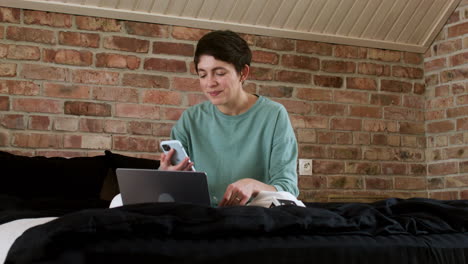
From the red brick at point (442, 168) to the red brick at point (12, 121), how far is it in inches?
107

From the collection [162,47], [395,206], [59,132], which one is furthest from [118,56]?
[395,206]

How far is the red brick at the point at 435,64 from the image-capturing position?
3809mm

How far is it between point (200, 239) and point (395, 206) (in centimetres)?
69

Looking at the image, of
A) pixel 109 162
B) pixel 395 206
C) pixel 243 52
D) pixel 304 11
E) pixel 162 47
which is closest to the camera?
pixel 395 206

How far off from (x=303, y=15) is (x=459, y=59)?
3.57 ft

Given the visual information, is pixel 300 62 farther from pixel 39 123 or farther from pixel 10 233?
pixel 10 233

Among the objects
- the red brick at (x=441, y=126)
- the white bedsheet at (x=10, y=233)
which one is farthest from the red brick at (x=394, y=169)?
the white bedsheet at (x=10, y=233)

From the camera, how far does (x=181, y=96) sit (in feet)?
11.0

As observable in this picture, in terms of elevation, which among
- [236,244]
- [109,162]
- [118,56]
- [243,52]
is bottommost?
[236,244]

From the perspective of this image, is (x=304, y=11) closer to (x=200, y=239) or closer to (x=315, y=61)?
(x=315, y=61)

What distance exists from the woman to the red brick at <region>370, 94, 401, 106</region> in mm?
1773

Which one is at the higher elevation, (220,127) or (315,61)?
(315,61)

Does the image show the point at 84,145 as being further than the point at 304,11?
No

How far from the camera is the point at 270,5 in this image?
3.50 metres
